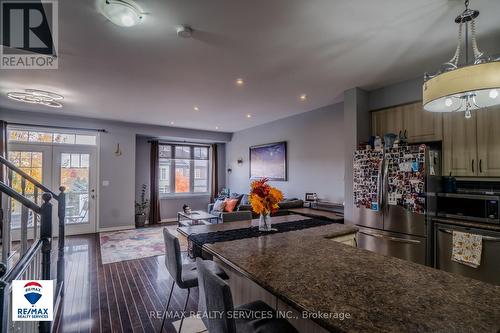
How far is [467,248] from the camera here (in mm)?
2598

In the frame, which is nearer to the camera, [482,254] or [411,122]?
[482,254]

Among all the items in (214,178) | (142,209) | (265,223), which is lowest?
(142,209)

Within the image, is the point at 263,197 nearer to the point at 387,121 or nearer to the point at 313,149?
the point at 387,121

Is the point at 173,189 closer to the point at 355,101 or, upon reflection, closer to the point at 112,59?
the point at 112,59

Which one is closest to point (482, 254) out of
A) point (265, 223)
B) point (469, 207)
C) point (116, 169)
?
point (469, 207)

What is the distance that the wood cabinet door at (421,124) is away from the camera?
10.6 feet

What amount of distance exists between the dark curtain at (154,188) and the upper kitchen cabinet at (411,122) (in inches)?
230

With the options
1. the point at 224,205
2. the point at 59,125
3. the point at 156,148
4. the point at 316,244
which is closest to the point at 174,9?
the point at 316,244

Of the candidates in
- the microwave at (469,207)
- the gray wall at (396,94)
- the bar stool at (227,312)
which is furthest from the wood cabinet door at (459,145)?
the bar stool at (227,312)

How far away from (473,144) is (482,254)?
1.26 meters

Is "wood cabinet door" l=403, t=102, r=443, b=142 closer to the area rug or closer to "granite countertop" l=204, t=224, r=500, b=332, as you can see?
"granite countertop" l=204, t=224, r=500, b=332

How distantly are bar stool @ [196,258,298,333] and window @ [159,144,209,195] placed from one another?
6632 mm

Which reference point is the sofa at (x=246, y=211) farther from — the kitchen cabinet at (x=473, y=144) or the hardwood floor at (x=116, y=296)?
the kitchen cabinet at (x=473, y=144)

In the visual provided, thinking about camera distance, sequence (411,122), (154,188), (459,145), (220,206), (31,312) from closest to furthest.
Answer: (31,312), (459,145), (411,122), (220,206), (154,188)
